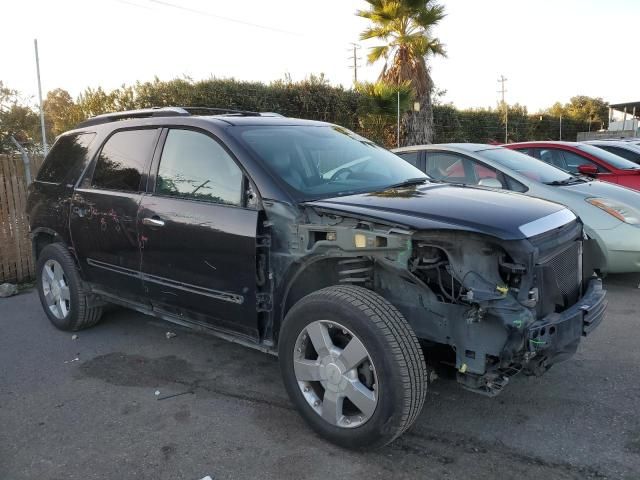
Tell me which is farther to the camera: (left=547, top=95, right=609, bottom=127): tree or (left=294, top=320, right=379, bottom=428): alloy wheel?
(left=547, top=95, right=609, bottom=127): tree

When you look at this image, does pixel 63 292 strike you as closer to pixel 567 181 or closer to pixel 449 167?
pixel 449 167

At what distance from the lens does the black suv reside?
2.69m

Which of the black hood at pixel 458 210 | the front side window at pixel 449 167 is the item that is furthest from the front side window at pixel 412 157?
the black hood at pixel 458 210

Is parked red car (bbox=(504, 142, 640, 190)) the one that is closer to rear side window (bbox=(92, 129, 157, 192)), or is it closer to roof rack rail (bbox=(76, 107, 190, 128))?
roof rack rail (bbox=(76, 107, 190, 128))

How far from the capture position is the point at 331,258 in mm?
3066

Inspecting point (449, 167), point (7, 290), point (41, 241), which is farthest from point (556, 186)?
point (7, 290)

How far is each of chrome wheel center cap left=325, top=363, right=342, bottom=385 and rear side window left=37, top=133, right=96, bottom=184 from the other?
302 centimetres

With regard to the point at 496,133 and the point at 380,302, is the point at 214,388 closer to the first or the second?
the point at 380,302

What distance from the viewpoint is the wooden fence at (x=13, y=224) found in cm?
668

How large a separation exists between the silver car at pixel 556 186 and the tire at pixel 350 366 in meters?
2.83

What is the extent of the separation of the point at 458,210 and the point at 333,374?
3.64 ft

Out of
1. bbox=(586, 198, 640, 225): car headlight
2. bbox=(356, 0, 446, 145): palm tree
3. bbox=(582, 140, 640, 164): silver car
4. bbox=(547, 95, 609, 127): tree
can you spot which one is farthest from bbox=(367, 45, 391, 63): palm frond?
bbox=(547, 95, 609, 127): tree

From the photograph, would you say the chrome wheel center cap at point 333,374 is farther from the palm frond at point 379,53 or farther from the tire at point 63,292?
the palm frond at point 379,53

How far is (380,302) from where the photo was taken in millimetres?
2799
